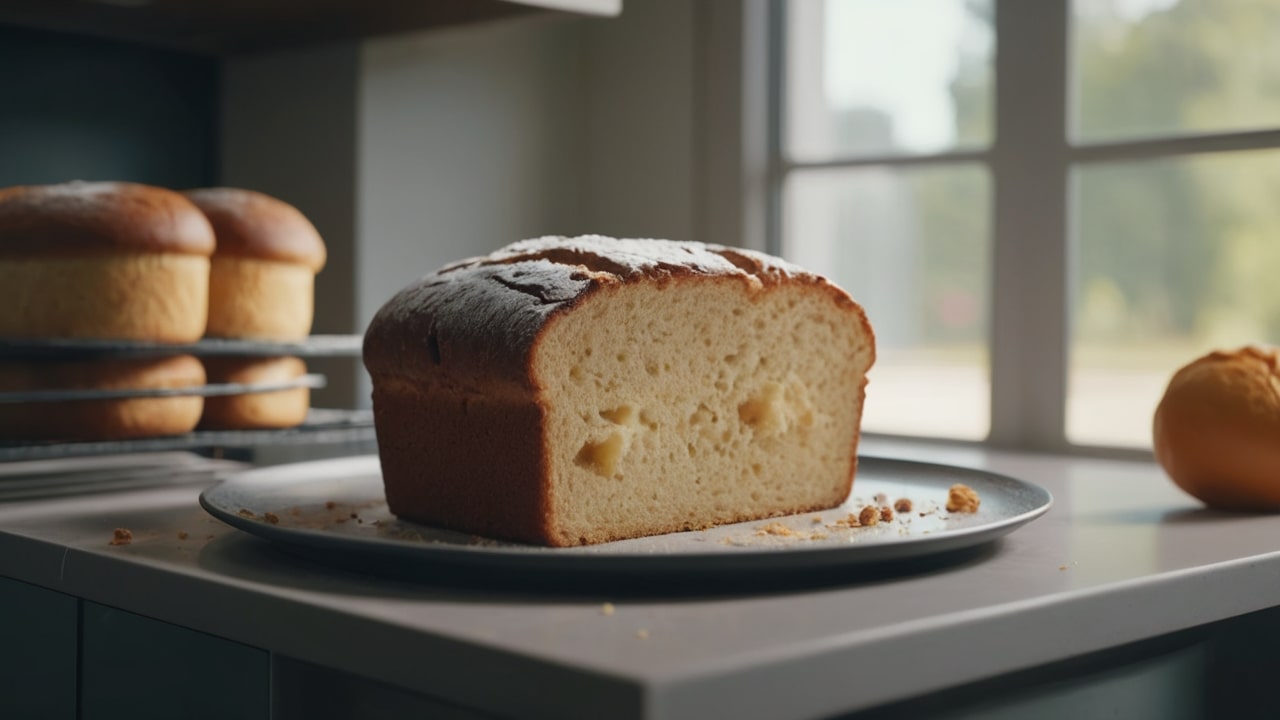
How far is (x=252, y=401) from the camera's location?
4.67ft

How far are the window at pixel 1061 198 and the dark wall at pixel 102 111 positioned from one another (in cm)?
114

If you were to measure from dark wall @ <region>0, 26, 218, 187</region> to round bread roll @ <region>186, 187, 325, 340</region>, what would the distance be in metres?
0.45

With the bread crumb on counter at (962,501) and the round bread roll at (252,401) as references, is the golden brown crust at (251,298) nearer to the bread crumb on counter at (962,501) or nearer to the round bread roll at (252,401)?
the round bread roll at (252,401)

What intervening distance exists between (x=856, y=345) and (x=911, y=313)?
4.32ft

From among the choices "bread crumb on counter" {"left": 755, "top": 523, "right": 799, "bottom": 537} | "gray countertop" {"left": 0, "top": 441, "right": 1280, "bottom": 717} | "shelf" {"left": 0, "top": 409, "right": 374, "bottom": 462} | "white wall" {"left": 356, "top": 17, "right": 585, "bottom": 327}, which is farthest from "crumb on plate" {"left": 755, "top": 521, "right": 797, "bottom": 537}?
"white wall" {"left": 356, "top": 17, "right": 585, "bottom": 327}

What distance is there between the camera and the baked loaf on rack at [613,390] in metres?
0.98

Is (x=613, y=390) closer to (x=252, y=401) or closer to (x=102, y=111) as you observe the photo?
(x=252, y=401)

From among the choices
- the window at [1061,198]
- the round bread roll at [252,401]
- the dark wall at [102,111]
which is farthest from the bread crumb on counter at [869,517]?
the dark wall at [102,111]

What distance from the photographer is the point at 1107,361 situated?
84.6 inches

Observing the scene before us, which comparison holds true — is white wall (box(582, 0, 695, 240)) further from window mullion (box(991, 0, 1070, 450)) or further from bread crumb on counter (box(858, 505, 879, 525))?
bread crumb on counter (box(858, 505, 879, 525))

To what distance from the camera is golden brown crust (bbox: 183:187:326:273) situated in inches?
57.5

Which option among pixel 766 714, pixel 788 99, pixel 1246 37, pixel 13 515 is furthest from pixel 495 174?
pixel 766 714

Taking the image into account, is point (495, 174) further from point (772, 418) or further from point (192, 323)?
point (772, 418)

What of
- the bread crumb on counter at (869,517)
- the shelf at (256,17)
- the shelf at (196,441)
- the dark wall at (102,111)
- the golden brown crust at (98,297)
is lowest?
the bread crumb on counter at (869,517)
